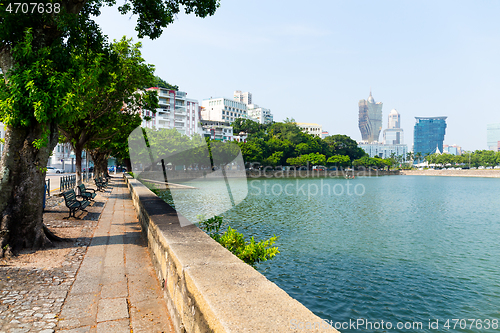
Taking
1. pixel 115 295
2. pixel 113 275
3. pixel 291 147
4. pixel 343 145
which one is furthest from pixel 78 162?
pixel 343 145

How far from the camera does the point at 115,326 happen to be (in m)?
3.96

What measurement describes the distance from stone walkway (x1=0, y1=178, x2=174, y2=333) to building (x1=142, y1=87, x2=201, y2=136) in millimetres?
101795

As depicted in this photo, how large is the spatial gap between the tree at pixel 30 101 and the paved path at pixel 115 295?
154 centimetres

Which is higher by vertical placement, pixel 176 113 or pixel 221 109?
pixel 221 109

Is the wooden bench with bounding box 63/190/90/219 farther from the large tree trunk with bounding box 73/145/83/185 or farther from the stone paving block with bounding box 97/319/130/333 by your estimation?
the stone paving block with bounding box 97/319/130/333

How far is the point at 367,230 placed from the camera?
58.4 feet

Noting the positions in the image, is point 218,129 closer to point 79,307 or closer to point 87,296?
point 87,296

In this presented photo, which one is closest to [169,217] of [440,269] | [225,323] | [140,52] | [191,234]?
[191,234]

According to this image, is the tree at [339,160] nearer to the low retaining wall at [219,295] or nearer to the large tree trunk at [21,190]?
the large tree trunk at [21,190]

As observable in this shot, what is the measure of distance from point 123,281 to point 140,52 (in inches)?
549

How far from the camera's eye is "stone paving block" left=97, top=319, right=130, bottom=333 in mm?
3857

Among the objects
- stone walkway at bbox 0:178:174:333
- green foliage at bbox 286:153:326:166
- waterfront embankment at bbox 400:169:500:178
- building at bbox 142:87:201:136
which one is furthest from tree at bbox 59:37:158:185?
waterfront embankment at bbox 400:169:500:178

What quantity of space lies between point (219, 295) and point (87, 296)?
2.94 m

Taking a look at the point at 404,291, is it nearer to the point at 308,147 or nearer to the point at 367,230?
the point at 367,230
